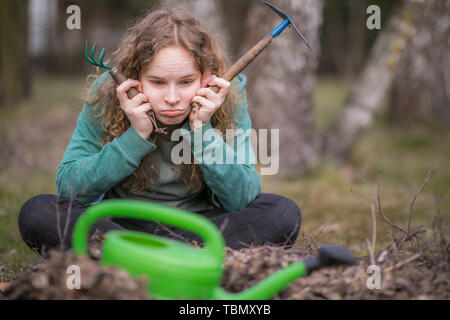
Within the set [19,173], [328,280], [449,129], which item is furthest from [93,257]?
[449,129]

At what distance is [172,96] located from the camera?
2168 mm

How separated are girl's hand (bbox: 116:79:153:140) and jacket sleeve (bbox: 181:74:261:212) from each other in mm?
165

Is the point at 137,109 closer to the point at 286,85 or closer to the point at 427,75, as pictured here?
the point at 286,85

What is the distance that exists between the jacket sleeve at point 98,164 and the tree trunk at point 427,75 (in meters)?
5.22

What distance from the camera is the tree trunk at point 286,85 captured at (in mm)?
4598

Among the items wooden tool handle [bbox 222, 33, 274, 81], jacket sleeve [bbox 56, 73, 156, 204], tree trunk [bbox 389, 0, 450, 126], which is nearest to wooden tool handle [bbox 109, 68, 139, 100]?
jacket sleeve [bbox 56, 73, 156, 204]

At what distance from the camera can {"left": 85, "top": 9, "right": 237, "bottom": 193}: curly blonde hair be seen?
2.30 m

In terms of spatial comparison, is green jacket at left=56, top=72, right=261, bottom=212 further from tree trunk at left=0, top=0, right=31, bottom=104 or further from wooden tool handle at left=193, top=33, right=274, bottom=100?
tree trunk at left=0, top=0, right=31, bottom=104

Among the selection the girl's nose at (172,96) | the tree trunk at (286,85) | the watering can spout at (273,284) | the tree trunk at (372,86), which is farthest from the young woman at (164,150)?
the tree trunk at (372,86)

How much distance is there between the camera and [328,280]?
6.11 ft

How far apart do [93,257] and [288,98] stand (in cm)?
330

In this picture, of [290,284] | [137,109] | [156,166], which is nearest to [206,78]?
[137,109]

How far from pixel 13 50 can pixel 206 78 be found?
295 inches
